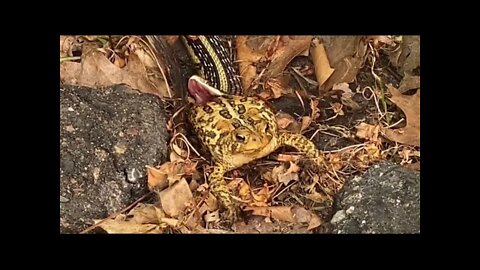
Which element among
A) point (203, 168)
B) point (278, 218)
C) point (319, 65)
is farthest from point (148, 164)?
point (319, 65)

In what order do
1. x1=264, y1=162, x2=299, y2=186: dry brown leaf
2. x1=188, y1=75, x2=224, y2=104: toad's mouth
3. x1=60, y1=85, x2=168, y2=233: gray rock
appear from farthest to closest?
x1=188, y1=75, x2=224, y2=104: toad's mouth, x1=264, y1=162, x2=299, y2=186: dry brown leaf, x1=60, y1=85, x2=168, y2=233: gray rock

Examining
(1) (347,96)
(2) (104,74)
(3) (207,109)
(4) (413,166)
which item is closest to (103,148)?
(2) (104,74)

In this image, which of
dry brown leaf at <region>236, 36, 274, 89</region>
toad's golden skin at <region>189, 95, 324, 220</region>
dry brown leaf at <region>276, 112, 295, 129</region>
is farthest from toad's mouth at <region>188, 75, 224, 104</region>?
dry brown leaf at <region>276, 112, 295, 129</region>

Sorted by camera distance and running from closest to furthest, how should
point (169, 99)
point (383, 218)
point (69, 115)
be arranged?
point (383, 218) < point (69, 115) < point (169, 99)

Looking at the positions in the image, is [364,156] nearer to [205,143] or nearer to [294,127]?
[294,127]

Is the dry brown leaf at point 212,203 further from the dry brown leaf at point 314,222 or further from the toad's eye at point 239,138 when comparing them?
the dry brown leaf at point 314,222

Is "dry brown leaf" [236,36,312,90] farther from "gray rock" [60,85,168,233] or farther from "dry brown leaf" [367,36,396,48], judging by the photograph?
"gray rock" [60,85,168,233]
